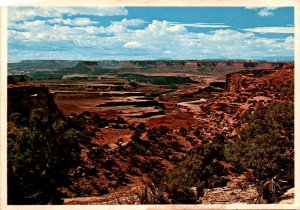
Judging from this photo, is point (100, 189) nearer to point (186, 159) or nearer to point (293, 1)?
point (186, 159)

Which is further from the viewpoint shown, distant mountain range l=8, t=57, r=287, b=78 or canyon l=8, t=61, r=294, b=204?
canyon l=8, t=61, r=294, b=204

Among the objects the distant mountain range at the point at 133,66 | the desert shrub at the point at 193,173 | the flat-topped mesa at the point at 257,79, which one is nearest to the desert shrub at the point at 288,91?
the distant mountain range at the point at 133,66

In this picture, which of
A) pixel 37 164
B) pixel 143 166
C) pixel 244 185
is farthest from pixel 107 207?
pixel 244 185

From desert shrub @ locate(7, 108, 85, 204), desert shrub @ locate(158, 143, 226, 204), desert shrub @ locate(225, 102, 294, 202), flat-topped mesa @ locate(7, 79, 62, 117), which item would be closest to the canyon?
flat-topped mesa @ locate(7, 79, 62, 117)

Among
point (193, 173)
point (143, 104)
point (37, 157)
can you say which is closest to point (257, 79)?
point (143, 104)

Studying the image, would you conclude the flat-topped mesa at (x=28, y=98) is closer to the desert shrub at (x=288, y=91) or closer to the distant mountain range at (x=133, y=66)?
the distant mountain range at (x=133, y=66)

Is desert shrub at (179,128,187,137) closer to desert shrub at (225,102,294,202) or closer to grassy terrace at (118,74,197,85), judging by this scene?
grassy terrace at (118,74,197,85)
